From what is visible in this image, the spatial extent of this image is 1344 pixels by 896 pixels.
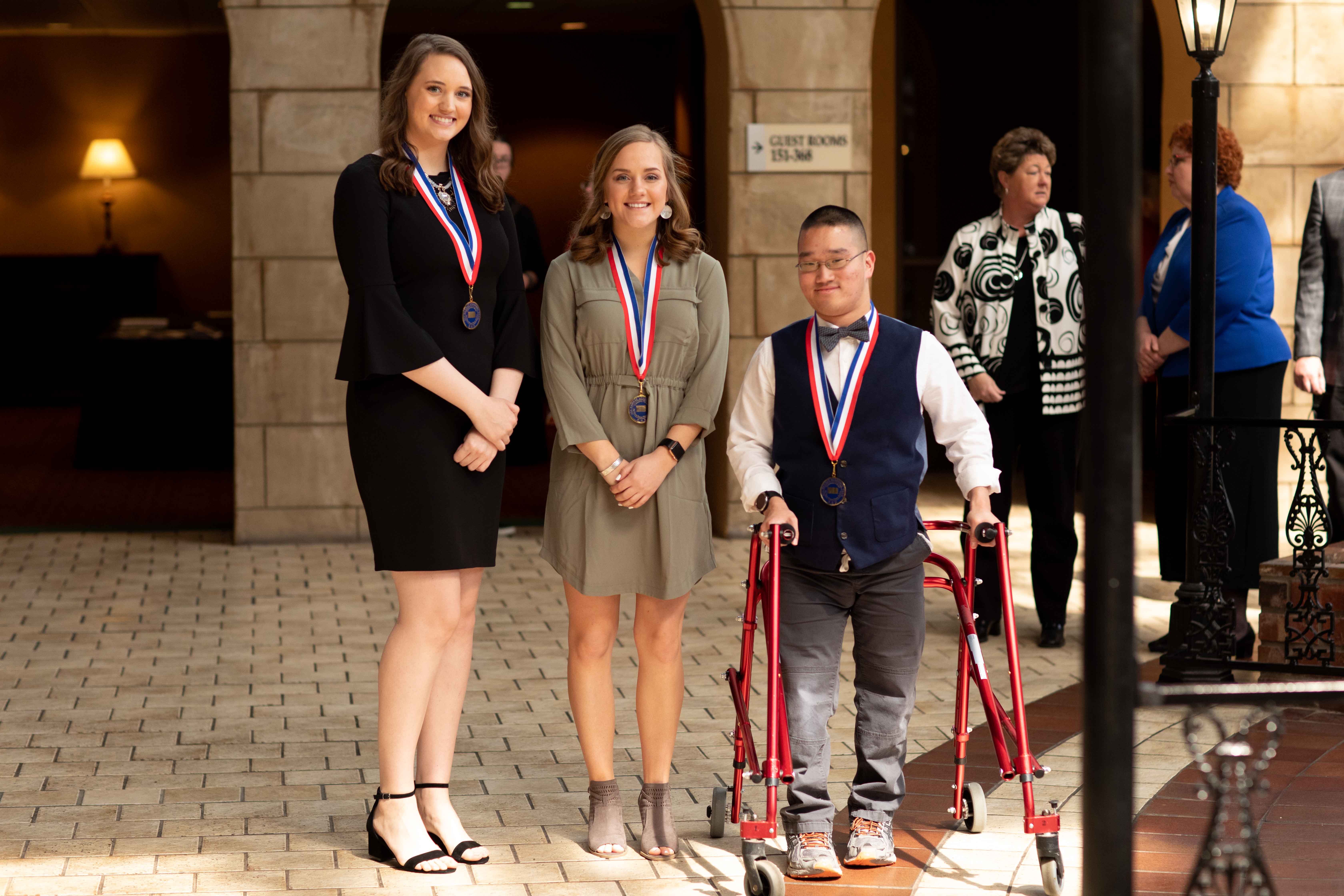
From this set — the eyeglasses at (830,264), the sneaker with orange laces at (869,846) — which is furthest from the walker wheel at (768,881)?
the eyeglasses at (830,264)

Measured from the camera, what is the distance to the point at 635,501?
391 cm

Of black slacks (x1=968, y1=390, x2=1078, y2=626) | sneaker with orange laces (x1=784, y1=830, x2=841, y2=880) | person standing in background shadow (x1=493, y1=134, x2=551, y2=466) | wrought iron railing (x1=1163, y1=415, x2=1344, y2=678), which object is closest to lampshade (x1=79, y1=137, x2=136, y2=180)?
person standing in background shadow (x1=493, y1=134, x2=551, y2=466)

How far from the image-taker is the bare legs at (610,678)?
4.02 metres

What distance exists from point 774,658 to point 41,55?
46.7ft

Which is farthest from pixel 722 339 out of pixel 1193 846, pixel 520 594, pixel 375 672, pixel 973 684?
pixel 520 594

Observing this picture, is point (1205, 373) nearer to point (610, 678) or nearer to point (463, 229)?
point (610, 678)

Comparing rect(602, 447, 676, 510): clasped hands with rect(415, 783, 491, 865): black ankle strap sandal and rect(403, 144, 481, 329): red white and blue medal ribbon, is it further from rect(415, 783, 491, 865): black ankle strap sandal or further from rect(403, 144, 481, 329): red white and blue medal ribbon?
rect(415, 783, 491, 865): black ankle strap sandal

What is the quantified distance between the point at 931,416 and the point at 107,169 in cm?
1386

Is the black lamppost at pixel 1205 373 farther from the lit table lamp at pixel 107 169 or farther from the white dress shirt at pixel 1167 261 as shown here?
the lit table lamp at pixel 107 169

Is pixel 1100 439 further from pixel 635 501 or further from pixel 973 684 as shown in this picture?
pixel 973 684

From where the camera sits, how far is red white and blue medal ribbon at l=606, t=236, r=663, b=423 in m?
3.97

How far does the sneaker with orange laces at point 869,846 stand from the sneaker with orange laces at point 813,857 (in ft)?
0.26

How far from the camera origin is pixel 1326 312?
6391 mm

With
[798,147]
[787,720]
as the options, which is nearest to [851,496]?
[787,720]
